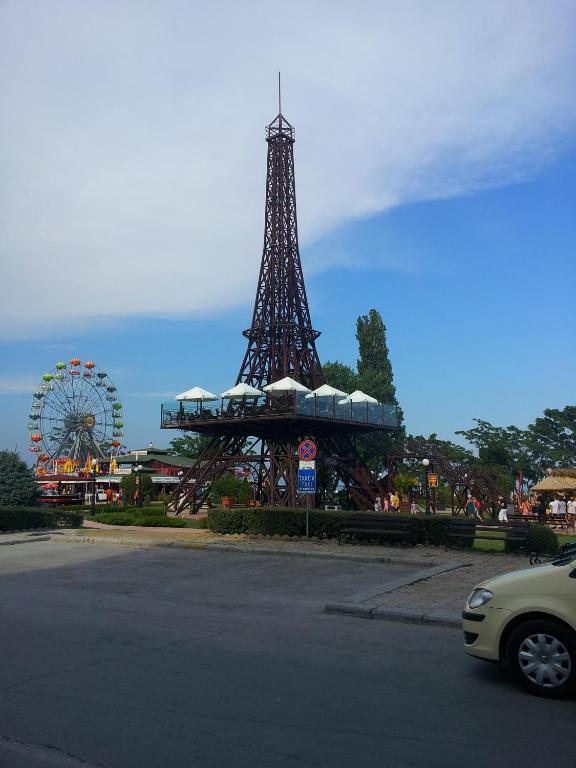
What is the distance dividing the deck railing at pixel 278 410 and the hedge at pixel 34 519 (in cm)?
1602

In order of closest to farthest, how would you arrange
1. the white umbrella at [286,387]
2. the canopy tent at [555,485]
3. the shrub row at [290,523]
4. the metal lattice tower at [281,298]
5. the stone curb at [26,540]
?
1. the shrub row at [290,523]
2. the stone curb at [26,540]
3. the canopy tent at [555,485]
4. the white umbrella at [286,387]
5. the metal lattice tower at [281,298]

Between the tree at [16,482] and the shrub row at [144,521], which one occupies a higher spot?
the tree at [16,482]

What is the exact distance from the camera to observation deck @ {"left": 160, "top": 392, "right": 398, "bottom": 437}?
1657 inches

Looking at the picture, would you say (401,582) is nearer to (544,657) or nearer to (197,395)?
(544,657)

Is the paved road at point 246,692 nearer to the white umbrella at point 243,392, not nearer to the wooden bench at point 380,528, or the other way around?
the wooden bench at point 380,528

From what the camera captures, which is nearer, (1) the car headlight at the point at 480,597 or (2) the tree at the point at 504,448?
(1) the car headlight at the point at 480,597

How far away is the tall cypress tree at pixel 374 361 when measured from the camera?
65.2 metres

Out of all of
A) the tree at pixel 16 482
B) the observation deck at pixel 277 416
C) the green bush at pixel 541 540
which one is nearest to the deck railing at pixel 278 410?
the observation deck at pixel 277 416

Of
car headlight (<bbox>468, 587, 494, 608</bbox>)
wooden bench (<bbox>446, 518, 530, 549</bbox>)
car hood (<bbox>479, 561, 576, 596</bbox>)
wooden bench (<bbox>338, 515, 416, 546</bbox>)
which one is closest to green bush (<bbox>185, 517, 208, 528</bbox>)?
wooden bench (<bbox>338, 515, 416, 546</bbox>)

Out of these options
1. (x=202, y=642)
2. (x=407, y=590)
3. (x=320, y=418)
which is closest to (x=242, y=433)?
(x=320, y=418)

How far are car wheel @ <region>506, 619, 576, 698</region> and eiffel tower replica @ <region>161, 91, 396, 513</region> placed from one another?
112 ft

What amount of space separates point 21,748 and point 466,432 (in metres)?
73.5

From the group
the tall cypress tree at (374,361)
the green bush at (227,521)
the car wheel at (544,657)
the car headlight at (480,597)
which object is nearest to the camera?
the car wheel at (544,657)

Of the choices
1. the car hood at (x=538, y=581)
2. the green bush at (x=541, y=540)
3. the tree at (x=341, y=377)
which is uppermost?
the tree at (x=341, y=377)
